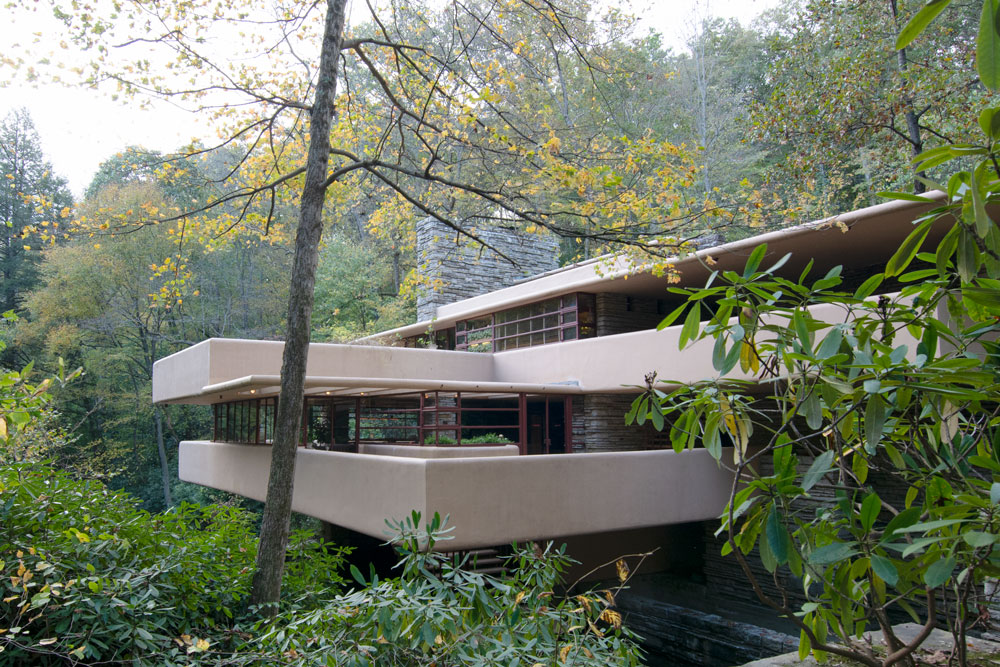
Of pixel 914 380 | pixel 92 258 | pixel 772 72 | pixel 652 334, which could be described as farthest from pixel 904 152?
pixel 92 258

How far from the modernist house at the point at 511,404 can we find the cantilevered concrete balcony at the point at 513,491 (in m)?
0.02

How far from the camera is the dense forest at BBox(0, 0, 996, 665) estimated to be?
11.0 ft

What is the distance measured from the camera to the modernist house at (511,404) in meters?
8.30

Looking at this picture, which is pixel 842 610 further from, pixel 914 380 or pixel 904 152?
pixel 904 152

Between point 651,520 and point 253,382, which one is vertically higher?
point 253,382

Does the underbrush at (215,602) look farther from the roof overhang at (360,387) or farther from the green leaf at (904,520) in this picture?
the roof overhang at (360,387)

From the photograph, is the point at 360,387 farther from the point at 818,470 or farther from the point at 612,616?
the point at 818,470

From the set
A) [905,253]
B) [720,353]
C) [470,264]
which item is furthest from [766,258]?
[720,353]

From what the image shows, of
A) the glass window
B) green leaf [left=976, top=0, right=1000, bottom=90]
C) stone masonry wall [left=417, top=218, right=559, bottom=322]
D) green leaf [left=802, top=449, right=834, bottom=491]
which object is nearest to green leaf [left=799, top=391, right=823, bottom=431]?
green leaf [left=802, top=449, right=834, bottom=491]

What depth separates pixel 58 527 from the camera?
4395 mm

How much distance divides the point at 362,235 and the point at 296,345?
26169 mm

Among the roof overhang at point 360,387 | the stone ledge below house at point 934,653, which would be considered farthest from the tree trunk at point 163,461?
the stone ledge below house at point 934,653

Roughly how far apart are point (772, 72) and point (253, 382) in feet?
33.2

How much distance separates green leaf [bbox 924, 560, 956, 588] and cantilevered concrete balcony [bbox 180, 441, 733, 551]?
6006mm
